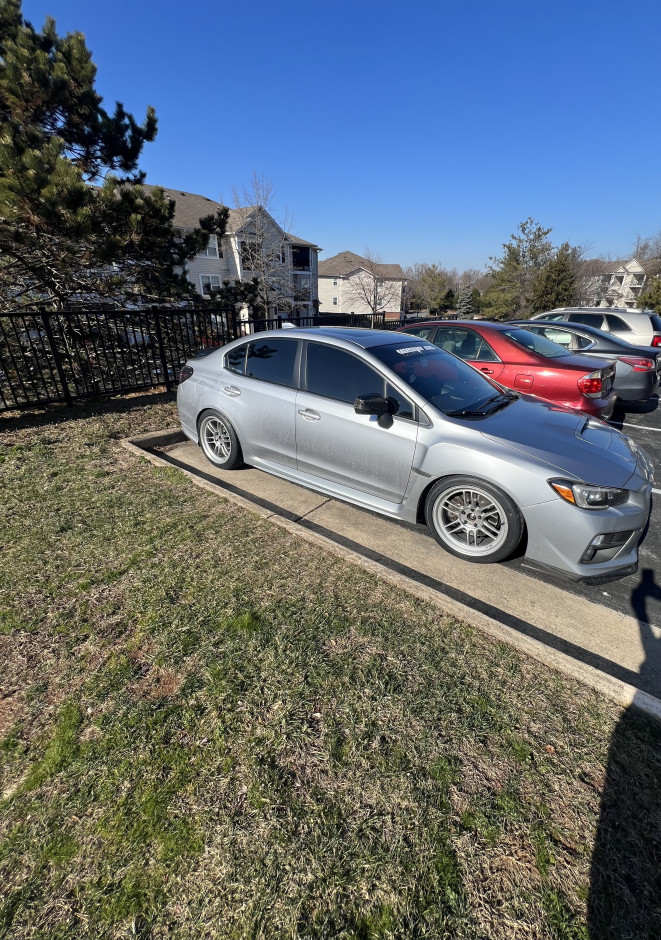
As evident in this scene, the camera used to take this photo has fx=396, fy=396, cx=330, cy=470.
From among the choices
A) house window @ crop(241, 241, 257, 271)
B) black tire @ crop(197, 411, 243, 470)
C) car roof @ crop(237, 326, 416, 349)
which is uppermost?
house window @ crop(241, 241, 257, 271)

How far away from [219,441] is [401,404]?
2.29 meters

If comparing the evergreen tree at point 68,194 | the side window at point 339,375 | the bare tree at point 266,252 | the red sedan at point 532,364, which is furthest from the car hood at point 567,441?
the bare tree at point 266,252

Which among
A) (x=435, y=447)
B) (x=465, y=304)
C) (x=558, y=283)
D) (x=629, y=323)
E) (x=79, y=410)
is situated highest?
(x=558, y=283)

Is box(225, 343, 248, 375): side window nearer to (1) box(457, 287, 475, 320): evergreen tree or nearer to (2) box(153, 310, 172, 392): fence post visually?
(2) box(153, 310, 172, 392): fence post

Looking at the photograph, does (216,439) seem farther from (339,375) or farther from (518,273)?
(518,273)

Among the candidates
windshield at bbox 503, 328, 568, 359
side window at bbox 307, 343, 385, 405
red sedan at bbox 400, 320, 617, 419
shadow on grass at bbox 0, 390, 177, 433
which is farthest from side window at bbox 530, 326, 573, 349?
shadow on grass at bbox 0, 390, 177, 433

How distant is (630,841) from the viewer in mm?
1490

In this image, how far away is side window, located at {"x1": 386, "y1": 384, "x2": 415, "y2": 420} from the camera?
10.5 ft

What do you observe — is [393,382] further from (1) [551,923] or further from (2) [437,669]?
(1) [551,923]

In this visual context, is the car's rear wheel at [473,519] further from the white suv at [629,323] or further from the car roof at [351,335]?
the white suv at [629,323]

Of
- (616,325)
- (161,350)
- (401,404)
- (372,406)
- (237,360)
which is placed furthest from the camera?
(616,325)

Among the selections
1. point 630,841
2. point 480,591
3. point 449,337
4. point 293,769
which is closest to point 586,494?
point 480,591

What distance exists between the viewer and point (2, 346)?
5789 mm

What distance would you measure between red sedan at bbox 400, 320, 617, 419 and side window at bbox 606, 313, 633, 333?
5.35m
